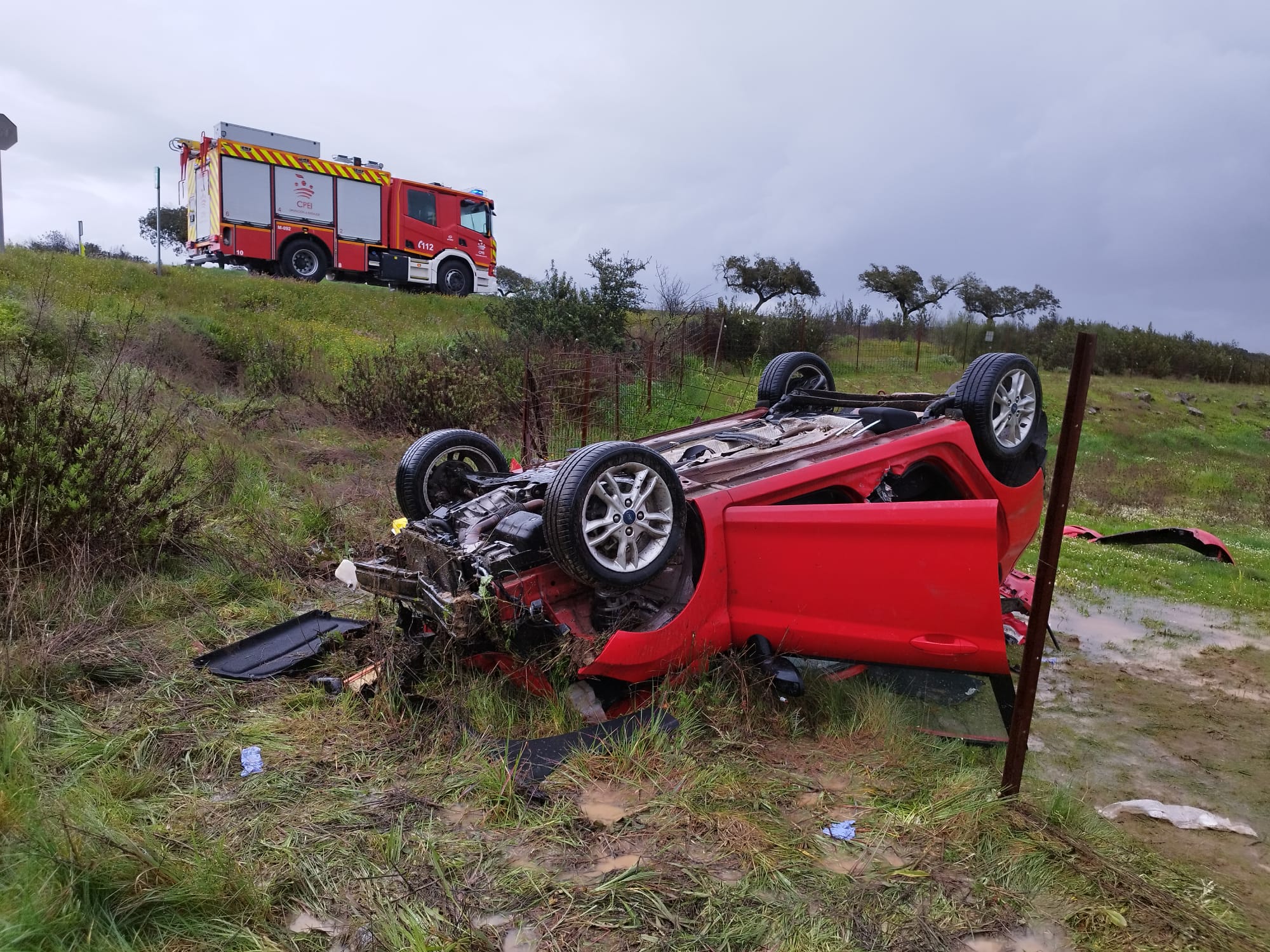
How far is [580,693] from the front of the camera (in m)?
3.68

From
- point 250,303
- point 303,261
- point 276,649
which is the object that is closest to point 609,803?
point 276,649

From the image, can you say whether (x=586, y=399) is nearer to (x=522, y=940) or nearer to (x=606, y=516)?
(x=606, y=516)

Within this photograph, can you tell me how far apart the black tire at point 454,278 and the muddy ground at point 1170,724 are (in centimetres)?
1625

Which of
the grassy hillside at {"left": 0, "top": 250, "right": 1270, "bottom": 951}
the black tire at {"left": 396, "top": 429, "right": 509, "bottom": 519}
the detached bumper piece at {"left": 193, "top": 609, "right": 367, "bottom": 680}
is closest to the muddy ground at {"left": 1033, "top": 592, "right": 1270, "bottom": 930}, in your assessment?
the grassy hillside at {"left": 0, "top": 250, "right": 1270, "bottom": 951}

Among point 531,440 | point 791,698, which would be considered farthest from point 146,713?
point 531,440

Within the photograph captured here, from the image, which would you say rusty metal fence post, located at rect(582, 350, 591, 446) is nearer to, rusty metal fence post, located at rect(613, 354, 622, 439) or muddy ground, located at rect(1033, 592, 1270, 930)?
rusty metal fence post, located at rect(613, 354, 622, 439)

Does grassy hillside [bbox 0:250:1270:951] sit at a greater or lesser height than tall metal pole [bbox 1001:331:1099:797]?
lesser

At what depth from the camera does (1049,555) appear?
9.74 ft

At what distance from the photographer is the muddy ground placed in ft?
11.5

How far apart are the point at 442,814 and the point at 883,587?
2108 millimetres

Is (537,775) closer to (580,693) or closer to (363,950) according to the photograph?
(580,693)

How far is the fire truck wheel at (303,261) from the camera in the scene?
17.9 m

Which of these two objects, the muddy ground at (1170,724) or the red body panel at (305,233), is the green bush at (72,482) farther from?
the red body panel at (305,233)

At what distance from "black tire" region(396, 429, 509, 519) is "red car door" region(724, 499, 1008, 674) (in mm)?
1537
